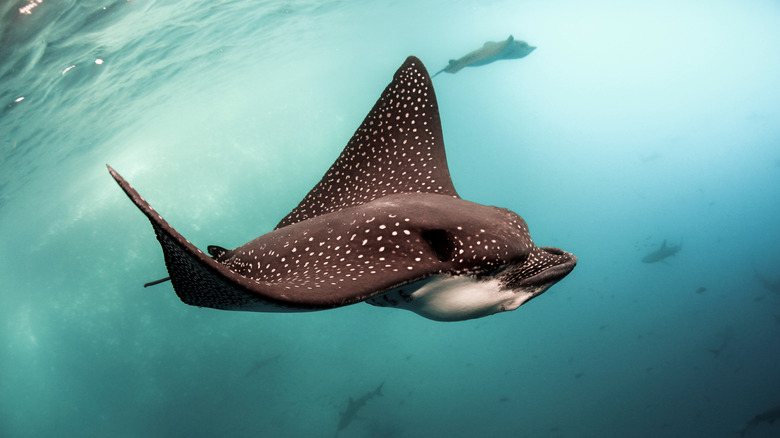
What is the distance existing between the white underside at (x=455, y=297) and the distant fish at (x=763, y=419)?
12.8 metres

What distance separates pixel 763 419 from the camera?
31.6 ft

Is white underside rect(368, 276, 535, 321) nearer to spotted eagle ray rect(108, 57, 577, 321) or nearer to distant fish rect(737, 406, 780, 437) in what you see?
spotted eagle ray rect(108, 57, 577, 321)

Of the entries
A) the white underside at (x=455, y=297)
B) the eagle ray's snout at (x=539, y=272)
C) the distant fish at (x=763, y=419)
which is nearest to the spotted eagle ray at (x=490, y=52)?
the eagle ray's snout at (x=539, y=272)

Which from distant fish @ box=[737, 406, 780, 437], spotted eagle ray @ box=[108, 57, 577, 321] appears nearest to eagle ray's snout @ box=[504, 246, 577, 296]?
spotted eagle ray @ box=[108, 57, 577, 321]

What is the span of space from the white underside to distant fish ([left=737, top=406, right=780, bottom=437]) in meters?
12.8

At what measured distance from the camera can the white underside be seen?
1.87 m

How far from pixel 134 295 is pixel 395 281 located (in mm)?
21404

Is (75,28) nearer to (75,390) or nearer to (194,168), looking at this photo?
(194,168)

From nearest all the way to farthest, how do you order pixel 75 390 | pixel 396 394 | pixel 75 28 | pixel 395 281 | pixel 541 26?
pixel 395 281, pixel 75 28, pixel 396 394, pixel 75 390, pixel 541 26

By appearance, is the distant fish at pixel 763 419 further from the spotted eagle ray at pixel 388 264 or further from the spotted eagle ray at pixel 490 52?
the spotted eagle ray at pixel 490 52

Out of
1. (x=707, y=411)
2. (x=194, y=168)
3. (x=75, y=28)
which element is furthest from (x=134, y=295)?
(x=707, y=411)

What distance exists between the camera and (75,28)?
32.7ft

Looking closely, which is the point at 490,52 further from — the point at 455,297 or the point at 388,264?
the point at 388,264

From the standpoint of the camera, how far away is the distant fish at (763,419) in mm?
9469
